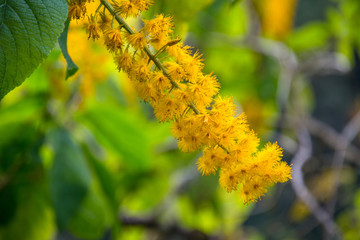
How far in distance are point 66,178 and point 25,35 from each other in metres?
0.77

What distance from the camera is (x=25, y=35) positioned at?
0.60 metres

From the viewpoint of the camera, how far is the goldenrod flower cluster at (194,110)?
2.06 feet

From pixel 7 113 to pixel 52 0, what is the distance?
94cm

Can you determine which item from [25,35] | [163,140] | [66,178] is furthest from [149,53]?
[163,140]

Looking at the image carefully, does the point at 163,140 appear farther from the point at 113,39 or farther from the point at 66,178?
the point at 113,39

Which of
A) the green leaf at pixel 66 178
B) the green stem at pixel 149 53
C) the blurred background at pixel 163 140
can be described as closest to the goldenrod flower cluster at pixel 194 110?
the green stem at pixel 149 53

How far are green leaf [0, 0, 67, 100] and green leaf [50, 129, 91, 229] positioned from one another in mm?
713

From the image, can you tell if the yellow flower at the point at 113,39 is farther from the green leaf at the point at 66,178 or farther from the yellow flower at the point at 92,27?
the green leaf at the point at 66,178

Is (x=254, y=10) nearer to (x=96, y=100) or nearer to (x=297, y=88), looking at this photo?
(x=297, y=88)

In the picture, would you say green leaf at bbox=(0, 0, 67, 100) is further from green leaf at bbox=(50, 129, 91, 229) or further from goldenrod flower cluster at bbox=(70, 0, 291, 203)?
green leaf at bbox=(50, 129, 91, 229)

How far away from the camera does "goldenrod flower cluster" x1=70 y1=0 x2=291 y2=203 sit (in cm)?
63

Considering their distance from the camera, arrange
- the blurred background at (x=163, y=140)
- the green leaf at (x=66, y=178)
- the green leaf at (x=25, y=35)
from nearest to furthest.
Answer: the green leaf at (x=25, y=35), the green leaf at (x=66, y=178), the blurred background at (x=163, y=140)

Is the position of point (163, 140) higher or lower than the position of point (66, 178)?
lower

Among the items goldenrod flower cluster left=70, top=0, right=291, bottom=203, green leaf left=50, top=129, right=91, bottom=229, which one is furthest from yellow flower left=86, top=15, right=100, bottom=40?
green leaf left=50, top=129, right=91, bottom=229
